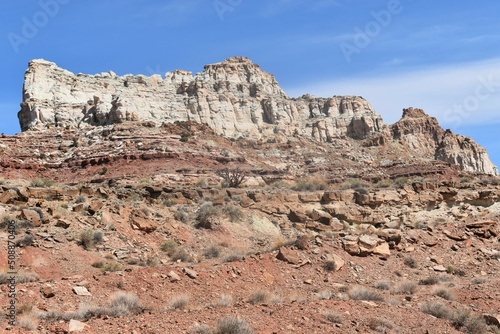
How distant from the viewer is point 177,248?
17078 millimetres

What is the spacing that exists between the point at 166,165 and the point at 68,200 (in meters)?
24.5

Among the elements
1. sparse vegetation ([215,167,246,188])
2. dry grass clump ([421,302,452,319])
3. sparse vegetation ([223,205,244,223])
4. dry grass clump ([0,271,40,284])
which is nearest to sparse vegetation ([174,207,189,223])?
sparse vegetation ([223,205,244,223])

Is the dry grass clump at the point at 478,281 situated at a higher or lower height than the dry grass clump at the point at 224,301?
lower

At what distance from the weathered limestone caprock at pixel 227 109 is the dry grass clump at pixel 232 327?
5114cm

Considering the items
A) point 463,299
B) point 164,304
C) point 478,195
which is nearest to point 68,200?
point 164,304

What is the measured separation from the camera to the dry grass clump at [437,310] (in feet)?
35.0

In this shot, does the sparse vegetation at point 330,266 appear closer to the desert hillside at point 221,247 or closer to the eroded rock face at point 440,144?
the desert hillside at point 221,247

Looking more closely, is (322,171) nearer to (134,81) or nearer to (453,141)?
(134,81)

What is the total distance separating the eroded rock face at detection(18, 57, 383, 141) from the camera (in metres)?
63.7

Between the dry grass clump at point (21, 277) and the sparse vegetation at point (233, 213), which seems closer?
the dry grass clump at point (21, 277)

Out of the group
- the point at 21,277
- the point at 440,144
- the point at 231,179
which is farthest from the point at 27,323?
the point at 440,144

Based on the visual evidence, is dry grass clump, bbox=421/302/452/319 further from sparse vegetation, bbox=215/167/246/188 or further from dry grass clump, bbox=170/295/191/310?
sparse vegetation, bbox=215/167/246/188

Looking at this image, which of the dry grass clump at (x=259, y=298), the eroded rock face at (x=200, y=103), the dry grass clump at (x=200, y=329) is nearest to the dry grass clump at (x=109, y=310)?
the dry grass clump at (x=200, y=329)

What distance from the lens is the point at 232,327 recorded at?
809cm
